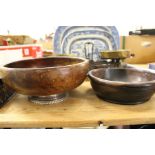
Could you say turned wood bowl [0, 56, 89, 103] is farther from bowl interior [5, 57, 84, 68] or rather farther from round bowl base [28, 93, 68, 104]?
bowl interior [5, 57, 84, 68]

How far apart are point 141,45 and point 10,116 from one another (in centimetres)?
126

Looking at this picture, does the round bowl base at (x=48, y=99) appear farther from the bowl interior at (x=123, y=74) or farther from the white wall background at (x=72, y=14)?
the white wall background at (x=72, y=14)

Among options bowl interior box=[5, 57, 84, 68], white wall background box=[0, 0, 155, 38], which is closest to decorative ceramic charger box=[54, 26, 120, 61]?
bowl interior box=[5, 57, 84, 68]

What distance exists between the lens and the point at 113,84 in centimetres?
48

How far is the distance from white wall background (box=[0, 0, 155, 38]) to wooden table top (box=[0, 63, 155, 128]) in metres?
2.20

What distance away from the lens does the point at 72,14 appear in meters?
2.65

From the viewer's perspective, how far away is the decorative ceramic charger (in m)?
1.01

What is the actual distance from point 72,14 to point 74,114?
2.39 metres

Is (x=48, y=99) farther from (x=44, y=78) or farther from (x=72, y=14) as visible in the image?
(x=72, y=14)

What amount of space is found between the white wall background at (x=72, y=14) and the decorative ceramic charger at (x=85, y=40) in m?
1.62

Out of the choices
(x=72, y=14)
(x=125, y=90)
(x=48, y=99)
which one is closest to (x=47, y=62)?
(x=48, y=99)

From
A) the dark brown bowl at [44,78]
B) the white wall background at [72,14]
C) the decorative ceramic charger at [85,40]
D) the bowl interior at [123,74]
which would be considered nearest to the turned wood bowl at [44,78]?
the dark brown bowl at [44,78]
